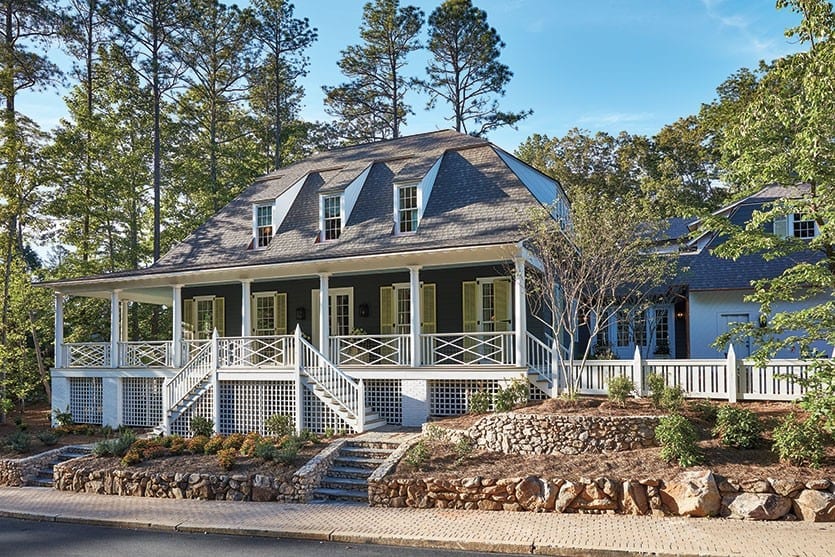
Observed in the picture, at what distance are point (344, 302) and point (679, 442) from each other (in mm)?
11942

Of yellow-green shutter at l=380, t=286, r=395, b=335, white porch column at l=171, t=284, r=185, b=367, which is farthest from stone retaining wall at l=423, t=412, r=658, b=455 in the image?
white porch column at l=171, t=284, r=185, b=367

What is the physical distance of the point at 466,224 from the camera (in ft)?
59.3

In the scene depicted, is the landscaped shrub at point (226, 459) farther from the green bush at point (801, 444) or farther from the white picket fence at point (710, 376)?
the green bush at point (801, 444)

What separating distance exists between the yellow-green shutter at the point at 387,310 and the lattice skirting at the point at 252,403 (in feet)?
11.7

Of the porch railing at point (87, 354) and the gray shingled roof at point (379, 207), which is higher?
the gray shingled roof at point (379, 207)

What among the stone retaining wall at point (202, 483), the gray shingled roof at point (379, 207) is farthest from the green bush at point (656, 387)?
the stone retaining wall at point (202, 483)

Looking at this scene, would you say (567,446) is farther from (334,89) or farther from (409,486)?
(334,89)

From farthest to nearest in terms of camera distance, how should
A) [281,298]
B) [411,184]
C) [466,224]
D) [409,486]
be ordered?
[281,298], [411,184], [466,224], [409,486]

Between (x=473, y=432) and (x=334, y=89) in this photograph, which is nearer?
(x=473, y=432)

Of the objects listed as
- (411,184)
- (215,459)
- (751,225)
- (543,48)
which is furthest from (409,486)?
(543,48)

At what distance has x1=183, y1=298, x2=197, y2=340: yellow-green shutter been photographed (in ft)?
75.0

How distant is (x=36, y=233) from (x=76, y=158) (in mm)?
3620

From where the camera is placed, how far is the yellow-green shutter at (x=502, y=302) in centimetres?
1780

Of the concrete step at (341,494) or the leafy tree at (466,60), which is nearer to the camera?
the concrete step at (341,494)
